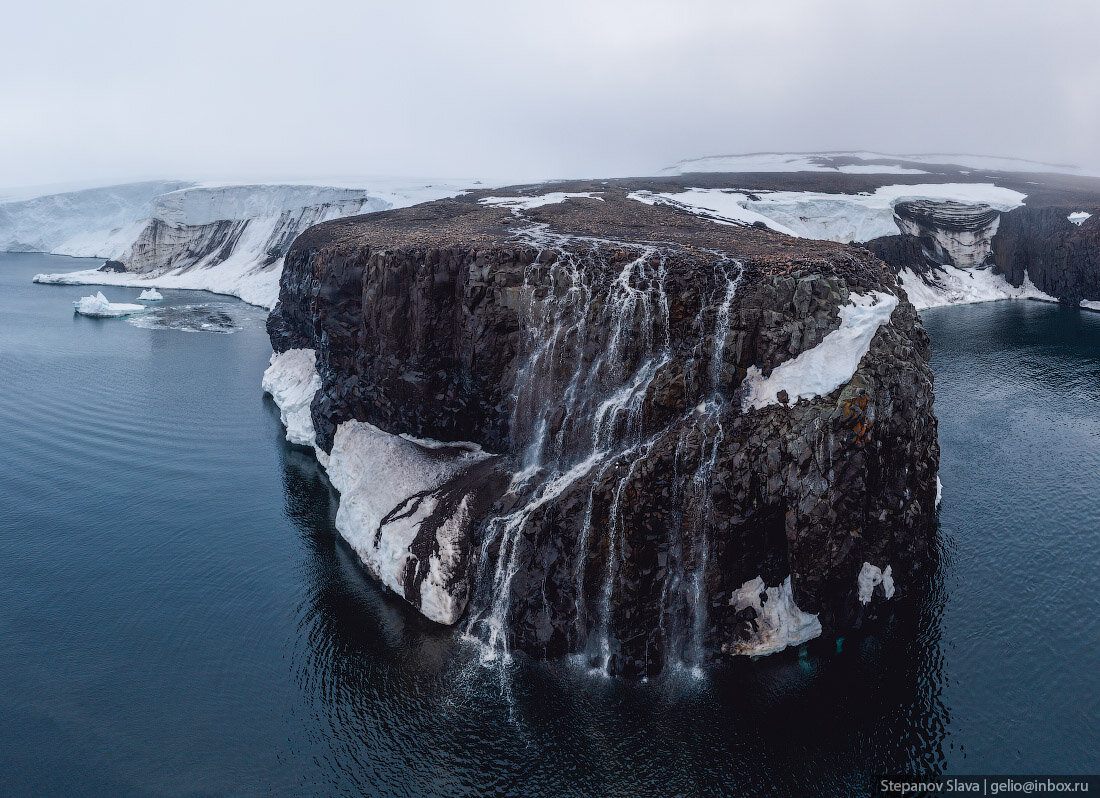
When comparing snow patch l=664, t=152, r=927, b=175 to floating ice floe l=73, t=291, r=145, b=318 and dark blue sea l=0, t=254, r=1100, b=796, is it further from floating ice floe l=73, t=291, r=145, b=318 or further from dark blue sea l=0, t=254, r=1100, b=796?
floating ice floe l=73, t=291, r=145, b=318

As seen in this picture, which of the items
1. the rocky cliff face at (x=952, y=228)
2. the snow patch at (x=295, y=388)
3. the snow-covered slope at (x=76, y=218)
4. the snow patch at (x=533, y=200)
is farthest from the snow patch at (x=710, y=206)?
the snow-covered slope at (x=76, y=218)

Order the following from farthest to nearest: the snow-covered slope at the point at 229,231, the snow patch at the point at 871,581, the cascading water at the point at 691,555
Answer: the snow-covered slope at the point at 229,231 → the snow patch at the point at 871,581 → the cascading water at the point at 691,555

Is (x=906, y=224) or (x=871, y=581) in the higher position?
(x=906, y=224)

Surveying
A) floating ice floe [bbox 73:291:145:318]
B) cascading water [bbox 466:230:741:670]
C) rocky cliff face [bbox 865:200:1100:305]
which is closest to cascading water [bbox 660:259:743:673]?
cascading water [bbox 466:230:741:670]

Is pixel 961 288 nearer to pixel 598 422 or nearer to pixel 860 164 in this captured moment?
pixel 860 164

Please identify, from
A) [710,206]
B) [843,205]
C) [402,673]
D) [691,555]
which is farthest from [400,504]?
[843,205]

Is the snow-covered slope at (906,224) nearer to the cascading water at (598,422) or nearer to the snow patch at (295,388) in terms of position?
the snow patch at (295,388)
